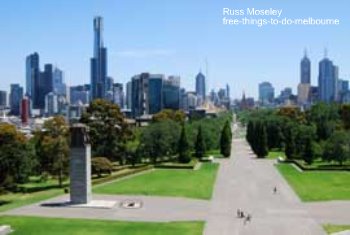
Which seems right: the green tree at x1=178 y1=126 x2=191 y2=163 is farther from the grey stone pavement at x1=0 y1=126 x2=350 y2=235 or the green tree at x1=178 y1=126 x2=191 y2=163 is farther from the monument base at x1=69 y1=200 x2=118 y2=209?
the monument base at x1=69 y1=200 x2=118 y2=209

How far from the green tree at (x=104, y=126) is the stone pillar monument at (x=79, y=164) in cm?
2019

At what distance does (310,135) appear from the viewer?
3071 inches

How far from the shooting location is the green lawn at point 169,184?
50312 millimetres

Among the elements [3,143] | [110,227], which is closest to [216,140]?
[3,143]

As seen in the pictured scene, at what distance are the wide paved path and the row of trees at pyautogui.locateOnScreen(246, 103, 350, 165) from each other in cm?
716

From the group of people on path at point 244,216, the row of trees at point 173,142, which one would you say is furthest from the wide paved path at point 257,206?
the row of trees at point 173,142

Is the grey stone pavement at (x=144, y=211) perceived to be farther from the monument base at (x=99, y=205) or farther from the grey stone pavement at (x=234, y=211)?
the monument base at (x=99, y=205)

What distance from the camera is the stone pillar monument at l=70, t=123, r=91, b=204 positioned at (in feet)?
151

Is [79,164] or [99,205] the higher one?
[79,164]

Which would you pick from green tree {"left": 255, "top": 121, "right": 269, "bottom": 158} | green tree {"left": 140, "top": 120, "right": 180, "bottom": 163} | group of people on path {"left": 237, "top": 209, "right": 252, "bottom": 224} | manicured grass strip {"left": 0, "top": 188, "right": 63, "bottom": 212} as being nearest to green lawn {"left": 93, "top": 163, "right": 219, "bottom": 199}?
manicured grass strip {"left": 0, "top": 188, "right": 63, "bottom": 212}

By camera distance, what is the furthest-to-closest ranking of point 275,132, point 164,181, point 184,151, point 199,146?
point 275,132 → point 199,146 → point 184,151 → point 164,181

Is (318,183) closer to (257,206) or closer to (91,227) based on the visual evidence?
(257,206)

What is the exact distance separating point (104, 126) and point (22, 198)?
2001 centimetres

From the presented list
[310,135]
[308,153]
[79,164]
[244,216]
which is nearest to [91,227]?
[244,216]
